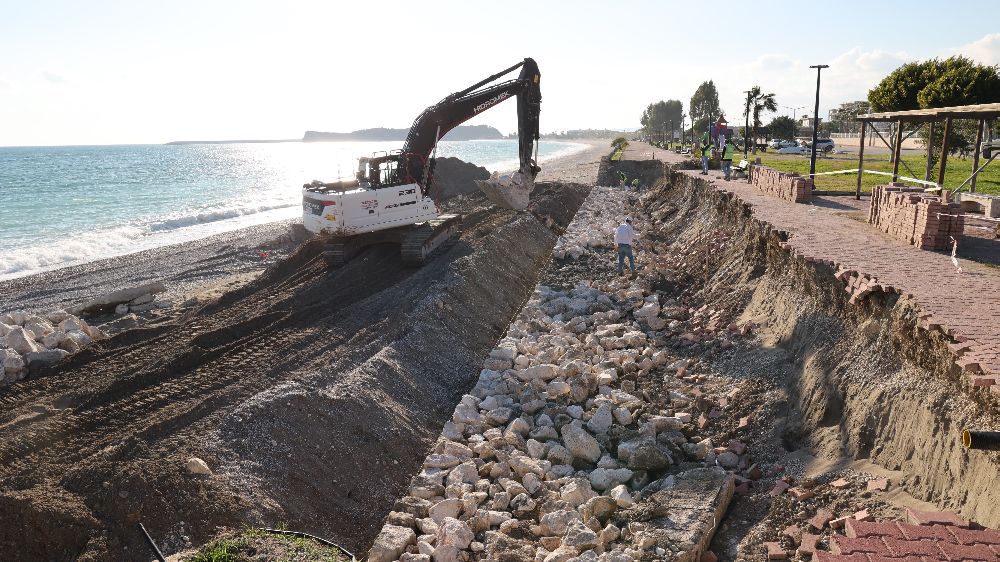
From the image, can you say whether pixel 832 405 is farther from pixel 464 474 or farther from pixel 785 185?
pixel 785 185

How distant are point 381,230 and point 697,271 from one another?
803cm

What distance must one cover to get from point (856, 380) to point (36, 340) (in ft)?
44.2

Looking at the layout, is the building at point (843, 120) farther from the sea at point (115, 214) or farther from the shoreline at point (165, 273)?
the shoreline at point (165, 273)

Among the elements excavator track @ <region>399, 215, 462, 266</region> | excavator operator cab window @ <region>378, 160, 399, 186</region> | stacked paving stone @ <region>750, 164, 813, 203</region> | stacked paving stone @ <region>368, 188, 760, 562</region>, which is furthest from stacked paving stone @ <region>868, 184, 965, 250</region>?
excavator operator cab window @ <region>378, 160, 399, 186</region>

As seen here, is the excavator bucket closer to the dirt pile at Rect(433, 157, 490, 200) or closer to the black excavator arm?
the black excavator arm

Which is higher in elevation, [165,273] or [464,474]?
[165,273]

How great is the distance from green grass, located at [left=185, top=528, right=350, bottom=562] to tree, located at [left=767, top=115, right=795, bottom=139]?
245ft

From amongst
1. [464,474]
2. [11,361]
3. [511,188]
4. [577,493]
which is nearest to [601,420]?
[577,493]

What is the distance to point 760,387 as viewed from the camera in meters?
9.82

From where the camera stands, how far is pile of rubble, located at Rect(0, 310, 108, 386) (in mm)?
10930

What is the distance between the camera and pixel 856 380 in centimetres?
830

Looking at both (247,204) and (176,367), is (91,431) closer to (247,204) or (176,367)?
(176,367)

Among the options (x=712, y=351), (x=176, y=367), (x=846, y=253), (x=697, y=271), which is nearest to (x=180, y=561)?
(x=176, y=367)

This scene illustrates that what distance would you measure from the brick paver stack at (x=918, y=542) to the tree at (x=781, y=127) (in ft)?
241
